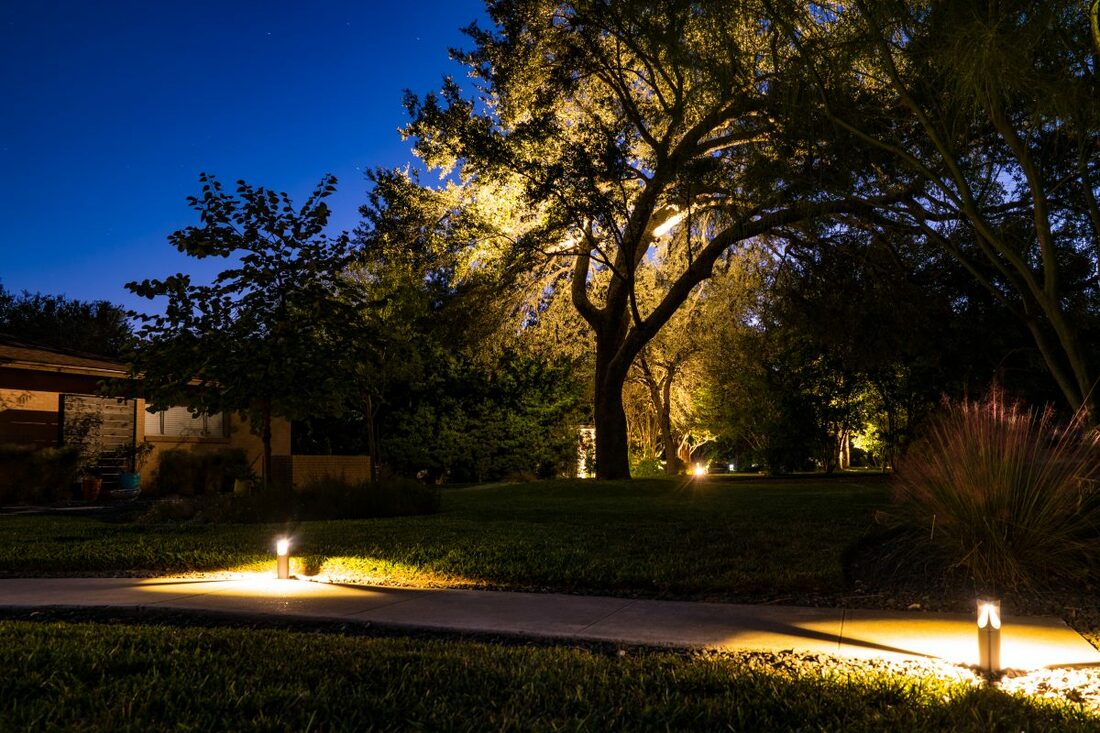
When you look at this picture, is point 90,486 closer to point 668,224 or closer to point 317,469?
point 317,469

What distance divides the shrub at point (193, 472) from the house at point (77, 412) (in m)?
0.53

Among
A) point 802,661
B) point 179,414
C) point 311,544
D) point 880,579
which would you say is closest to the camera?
point 802,661

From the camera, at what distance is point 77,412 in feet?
67.7

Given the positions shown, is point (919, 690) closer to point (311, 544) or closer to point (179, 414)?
point (311, 544)

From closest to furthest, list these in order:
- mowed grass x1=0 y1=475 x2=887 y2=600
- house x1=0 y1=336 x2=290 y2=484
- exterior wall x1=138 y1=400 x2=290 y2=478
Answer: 1. mowed grass x1=0 y1=475 x2=887 y2=600
2. house x1=0 y1=336 x2=290 y2=484
3. exterior wall x1=138 y1=400 x2=290 y2=478

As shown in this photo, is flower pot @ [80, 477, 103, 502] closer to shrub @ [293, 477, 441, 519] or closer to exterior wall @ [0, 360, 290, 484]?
exterior wall @ [0, 360, 290, 484]

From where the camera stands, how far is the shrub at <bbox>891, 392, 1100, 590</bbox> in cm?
717

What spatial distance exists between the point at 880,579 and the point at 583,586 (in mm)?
2704

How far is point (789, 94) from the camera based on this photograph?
11398 mm

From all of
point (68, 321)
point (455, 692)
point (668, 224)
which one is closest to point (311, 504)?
point (455, 692)

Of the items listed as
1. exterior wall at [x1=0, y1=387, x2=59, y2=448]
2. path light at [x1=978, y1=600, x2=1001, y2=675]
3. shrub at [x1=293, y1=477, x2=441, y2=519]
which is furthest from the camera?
exterior wall at [x1=0, y1=387, x2=59, y2=448]

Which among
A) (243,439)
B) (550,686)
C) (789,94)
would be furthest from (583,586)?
(243,439)

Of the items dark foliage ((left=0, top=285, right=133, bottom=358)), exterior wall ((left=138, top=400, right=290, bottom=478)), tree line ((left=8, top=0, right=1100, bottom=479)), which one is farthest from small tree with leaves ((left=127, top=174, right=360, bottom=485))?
dark foliage ((left=0, top=285, right=133, bottom=358))

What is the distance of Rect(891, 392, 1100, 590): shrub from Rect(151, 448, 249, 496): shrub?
1756cm
